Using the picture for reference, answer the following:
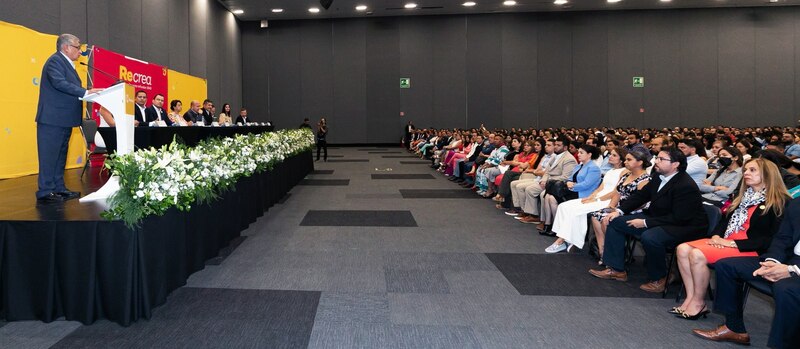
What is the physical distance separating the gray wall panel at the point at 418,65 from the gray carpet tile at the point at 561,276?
18973mm

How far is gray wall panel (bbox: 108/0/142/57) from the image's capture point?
11.7m

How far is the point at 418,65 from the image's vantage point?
2367 centimetres

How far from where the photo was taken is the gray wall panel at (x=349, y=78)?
77.8 ft

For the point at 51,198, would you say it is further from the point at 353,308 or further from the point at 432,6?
the point at 432,6

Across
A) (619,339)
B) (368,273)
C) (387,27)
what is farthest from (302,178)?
(387,27)

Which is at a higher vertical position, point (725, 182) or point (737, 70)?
point (737, 70)

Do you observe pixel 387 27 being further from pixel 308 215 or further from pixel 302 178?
pixel 308 215

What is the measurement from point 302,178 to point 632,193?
330 inches

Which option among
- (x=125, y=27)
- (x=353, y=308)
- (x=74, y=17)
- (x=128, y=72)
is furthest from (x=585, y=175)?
(x=125, y=27)

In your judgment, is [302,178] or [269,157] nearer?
[269,157]

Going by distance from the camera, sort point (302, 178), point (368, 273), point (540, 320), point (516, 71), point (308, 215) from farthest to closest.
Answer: point (516, 71) < point (302, 178) < point (308, 215) < point (368, 273) < point (540, 320)

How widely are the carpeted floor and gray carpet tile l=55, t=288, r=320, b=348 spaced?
0.04ft

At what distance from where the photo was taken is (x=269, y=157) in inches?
299

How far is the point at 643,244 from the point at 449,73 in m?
20.1
